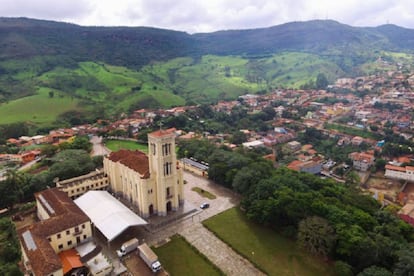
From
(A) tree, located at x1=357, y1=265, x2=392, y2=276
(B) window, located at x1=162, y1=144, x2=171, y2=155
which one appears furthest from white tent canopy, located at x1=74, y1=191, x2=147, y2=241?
(A) tree, located at x1=357, y1=265, x2=392, y2=276

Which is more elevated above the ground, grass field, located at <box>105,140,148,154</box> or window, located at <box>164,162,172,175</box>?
window, located at <box>164,162,172,175</box>

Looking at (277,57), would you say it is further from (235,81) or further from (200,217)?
(200,217)

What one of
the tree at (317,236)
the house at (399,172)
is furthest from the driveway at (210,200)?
the house at (399,172)

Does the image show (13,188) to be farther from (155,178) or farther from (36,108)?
(36,108)

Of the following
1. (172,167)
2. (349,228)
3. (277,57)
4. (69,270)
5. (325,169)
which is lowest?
(325,169)

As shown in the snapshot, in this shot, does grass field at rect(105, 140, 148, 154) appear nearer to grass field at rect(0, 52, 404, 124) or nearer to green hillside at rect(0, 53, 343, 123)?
green hillside at rect(0, 53, 343, 123)

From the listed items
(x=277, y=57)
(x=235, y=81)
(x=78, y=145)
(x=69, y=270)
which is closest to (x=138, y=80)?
(x=235, y=81)
